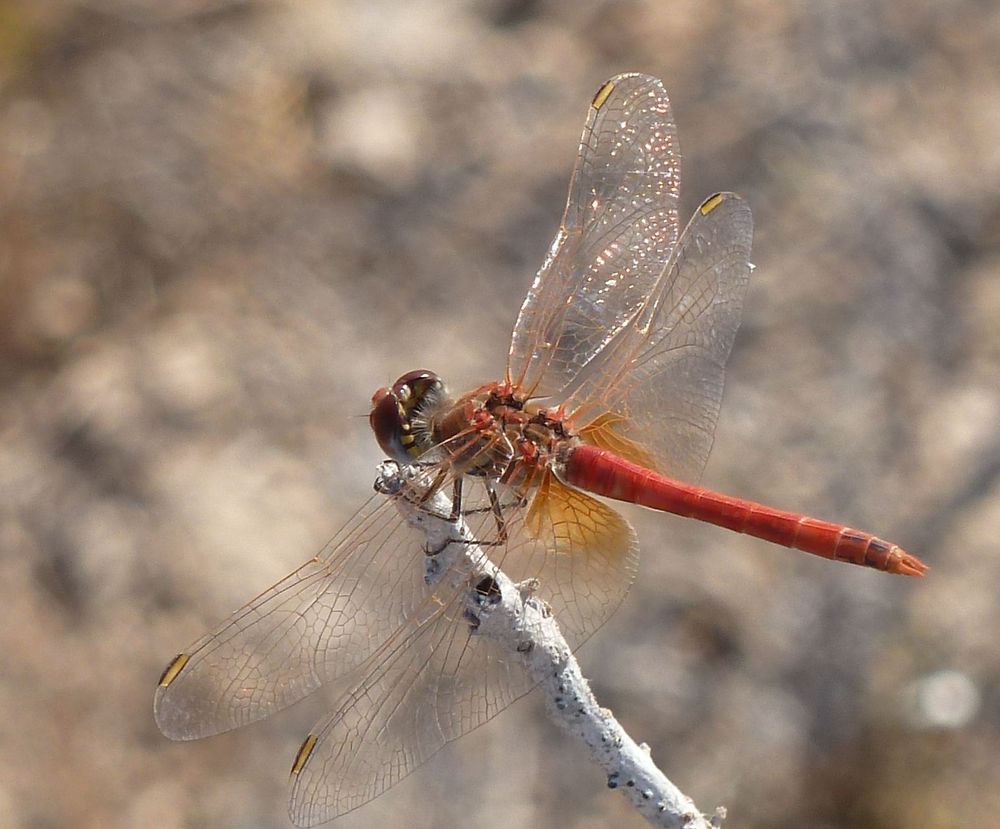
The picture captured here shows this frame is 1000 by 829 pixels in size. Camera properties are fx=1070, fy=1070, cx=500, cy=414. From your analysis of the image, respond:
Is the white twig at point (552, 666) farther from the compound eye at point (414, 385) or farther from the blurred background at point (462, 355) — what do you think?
the blurred background at point (462, 355)

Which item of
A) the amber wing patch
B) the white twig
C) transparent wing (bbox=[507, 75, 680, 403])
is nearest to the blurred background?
the amber wing patch

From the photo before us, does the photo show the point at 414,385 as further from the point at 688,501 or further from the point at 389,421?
the point at 688,501

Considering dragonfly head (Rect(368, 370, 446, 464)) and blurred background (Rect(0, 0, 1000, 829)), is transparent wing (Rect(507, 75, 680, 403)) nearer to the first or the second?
dragonfly head (Rect(368, 370, 446, 464))

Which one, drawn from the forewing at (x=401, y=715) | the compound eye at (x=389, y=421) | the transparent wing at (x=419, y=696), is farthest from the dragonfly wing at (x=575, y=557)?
→ the compound eye at (x=389, y=421)

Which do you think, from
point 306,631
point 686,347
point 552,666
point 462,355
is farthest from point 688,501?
point 462,355

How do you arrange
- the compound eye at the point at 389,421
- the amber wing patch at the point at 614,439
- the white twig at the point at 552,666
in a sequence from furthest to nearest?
1. the amber wing patch at the point at 614,439
2. the compound eye at the point at 389,421
3. the white twig at the point at 552,666

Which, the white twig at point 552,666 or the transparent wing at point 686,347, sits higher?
the transparent wing at point 686,347
